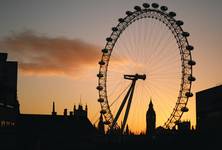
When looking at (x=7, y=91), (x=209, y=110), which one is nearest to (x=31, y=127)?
(x=7, y=91)

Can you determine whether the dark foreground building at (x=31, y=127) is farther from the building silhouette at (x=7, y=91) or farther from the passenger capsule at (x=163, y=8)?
the passenger capsule at (x=163, y=8)

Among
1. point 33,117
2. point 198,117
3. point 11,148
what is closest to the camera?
point 11,148

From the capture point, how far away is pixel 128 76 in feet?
190

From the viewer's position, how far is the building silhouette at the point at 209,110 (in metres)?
77.1

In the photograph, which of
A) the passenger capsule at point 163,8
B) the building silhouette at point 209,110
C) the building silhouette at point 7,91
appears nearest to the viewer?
the passenger capsule at point 163,8

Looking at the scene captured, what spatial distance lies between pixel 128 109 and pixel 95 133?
41.3 metres

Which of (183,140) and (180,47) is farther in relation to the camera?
(183,140)

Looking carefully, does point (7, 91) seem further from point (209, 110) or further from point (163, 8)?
point (209, 110)

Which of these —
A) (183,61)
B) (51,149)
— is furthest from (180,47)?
(51,149)

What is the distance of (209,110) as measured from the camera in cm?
8050

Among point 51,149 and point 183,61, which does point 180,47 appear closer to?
point 183,61

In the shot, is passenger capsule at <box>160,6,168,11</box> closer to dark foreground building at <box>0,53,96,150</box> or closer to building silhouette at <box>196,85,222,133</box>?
building silhouette at <box>196,85,222,133</box>

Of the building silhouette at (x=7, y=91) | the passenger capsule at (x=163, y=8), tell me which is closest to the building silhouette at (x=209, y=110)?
the passenger capsule at (x=163, y=8)

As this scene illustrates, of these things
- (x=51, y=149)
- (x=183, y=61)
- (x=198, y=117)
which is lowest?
Result: (x=51, y=149)
